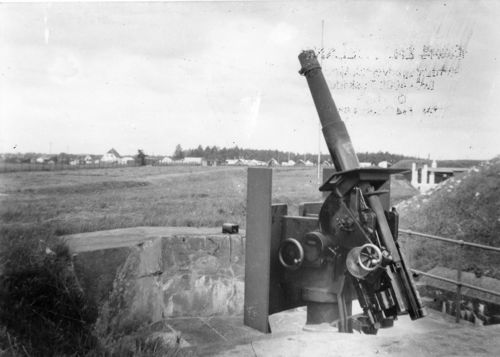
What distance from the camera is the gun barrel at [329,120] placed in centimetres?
428

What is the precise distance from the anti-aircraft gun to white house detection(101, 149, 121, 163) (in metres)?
4.03

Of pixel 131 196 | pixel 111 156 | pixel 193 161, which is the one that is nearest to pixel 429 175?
pixel 193 161

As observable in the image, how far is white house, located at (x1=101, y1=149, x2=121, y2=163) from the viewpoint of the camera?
24.5ft

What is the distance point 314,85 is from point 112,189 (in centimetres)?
490

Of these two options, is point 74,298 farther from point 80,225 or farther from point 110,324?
point 80,225

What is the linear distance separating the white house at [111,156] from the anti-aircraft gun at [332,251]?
4.03m

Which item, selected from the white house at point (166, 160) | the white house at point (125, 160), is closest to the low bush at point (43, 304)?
the white house at point (125, 160)

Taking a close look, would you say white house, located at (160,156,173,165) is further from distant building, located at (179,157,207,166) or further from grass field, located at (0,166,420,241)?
distant building, located at (179,157,207,166)

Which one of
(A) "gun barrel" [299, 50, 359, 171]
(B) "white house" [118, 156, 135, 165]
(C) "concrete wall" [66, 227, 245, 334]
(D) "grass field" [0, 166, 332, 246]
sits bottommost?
(C) "concrete wall" [66, 227, 245, 334]

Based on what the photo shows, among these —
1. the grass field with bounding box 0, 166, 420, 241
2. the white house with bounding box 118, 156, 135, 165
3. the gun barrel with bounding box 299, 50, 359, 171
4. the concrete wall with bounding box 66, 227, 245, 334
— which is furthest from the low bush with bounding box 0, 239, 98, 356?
the white house with bounding box 118, 156, 135, 165

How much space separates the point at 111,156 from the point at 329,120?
464 centimetres

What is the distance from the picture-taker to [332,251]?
4.04 metres

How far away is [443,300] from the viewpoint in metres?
7.12

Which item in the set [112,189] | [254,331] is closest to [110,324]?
[254,331]
